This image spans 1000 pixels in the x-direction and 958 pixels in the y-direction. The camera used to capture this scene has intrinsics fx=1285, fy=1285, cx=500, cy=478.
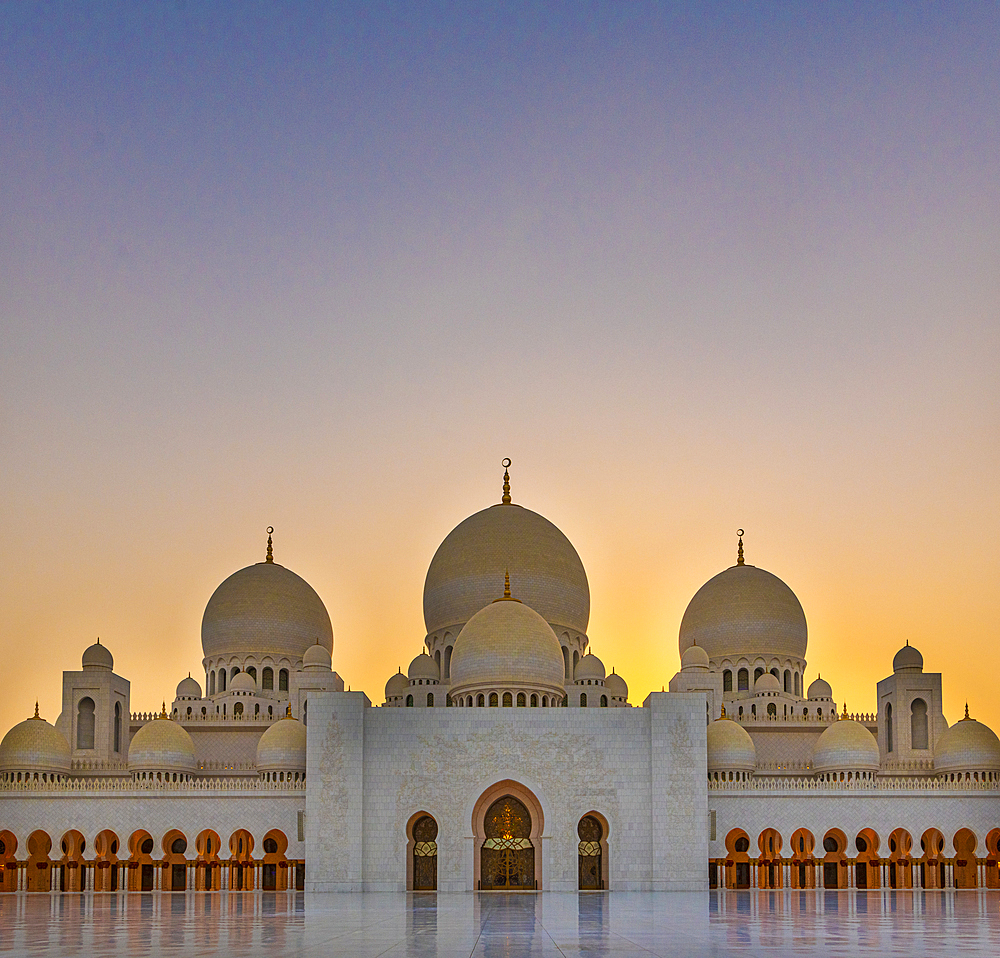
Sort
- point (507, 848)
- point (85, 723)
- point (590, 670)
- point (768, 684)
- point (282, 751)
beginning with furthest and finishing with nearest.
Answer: point (768, 684) → point (85, 723) → point (590, 670) → point (282, 751) → point (507, 848)

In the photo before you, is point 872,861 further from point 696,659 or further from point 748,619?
point 748,619

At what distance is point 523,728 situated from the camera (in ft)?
99.7

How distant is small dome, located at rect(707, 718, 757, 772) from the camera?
33.2 metres

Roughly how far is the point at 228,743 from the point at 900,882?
18889 millimetres

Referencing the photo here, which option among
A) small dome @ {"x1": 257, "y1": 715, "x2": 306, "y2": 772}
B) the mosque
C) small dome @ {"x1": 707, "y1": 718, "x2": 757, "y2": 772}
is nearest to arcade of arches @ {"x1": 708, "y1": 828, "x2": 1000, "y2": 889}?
the mosque

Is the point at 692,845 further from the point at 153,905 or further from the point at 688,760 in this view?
the point at 153,905

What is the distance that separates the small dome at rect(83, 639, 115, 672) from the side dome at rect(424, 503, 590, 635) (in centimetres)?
941

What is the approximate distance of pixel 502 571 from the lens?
1431 inches

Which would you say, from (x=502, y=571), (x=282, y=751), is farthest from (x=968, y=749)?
(x=282, y=751)

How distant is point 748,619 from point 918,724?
5.86 m

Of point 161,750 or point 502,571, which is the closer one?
point 161,750

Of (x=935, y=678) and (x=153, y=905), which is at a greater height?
(x=935, y=678)

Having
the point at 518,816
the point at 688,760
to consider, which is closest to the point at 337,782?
the point at 518,816

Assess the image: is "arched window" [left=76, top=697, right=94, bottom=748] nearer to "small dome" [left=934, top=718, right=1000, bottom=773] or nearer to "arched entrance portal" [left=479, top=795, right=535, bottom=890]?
"arched entrance portal" [left=479, top=795, right=535, bottom=890]
